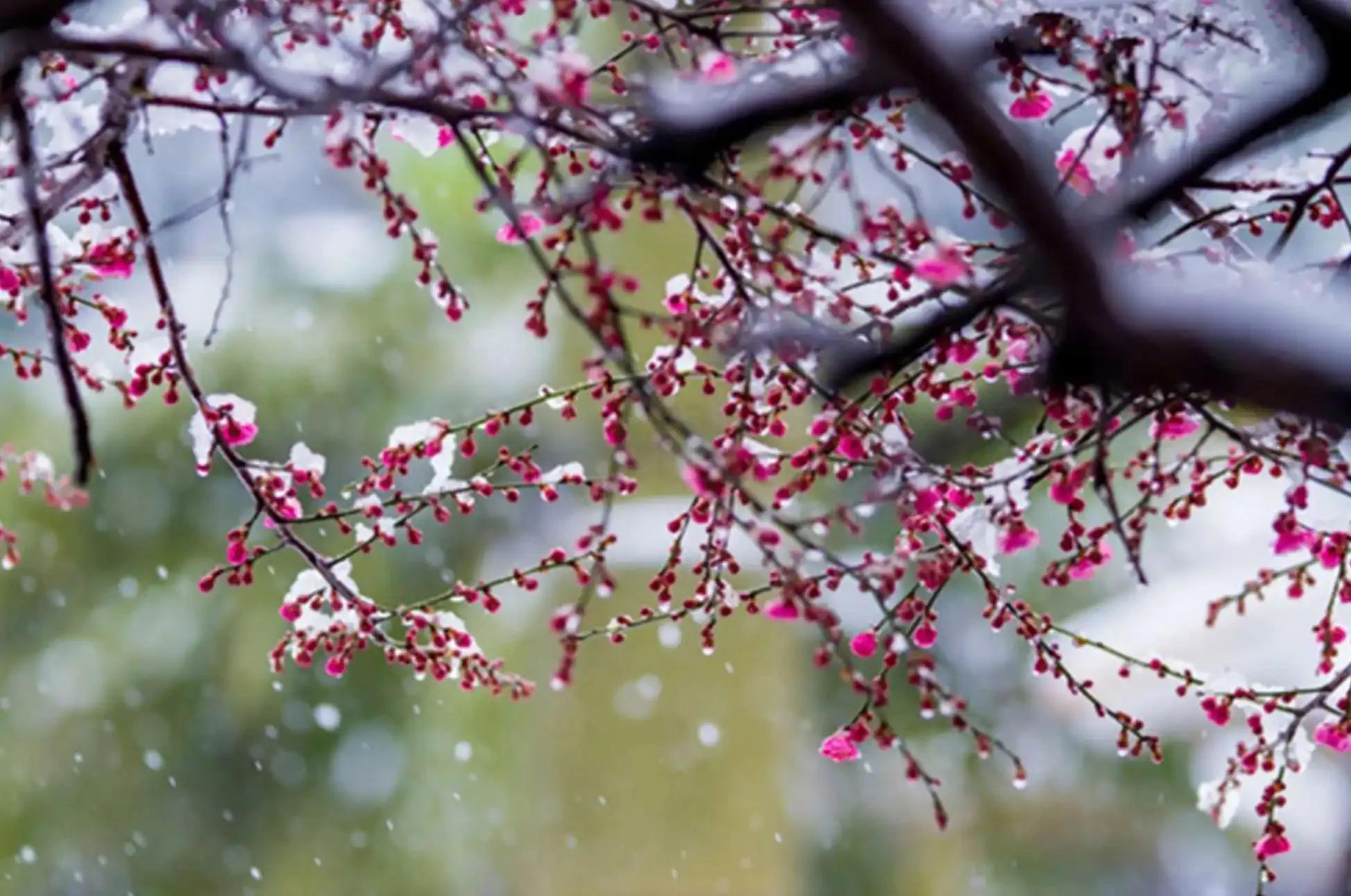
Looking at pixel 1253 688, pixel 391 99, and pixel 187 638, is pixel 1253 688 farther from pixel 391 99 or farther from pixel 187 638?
pixel 187 638

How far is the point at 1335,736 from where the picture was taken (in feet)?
2.95

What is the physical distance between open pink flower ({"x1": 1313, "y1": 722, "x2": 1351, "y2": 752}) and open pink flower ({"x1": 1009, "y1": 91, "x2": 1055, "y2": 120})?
1.36ft

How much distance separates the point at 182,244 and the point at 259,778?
138cm

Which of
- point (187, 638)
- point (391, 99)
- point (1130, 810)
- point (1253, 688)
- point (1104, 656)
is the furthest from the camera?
point (1130, 810)

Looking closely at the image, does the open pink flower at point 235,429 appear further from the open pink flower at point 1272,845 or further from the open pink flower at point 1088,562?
the open pink flower at point 1272,845

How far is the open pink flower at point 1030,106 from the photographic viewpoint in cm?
85

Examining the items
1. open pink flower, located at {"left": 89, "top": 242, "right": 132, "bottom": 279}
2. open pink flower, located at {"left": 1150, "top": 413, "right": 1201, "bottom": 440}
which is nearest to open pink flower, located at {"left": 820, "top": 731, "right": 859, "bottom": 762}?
open pink flower, located at {"left": 1150, "top": 413, "right": 1201, "bottom": 440}

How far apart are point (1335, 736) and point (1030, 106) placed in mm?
430

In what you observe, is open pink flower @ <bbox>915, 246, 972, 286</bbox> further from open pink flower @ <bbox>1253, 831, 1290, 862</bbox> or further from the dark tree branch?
open pink flower @ <bbox>1253, 831, 1290, 862</bbox>

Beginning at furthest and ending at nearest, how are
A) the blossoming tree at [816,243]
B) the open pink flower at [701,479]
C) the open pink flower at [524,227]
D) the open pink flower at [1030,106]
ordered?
the open pink flower at [1030,106] → the open pink flower at [524,227] → the open pink flower at [701,479] → the blossoming tree at [816,243]

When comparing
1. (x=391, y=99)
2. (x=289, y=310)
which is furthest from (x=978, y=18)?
(x=289, y=310)

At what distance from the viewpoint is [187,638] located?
11.2 ft

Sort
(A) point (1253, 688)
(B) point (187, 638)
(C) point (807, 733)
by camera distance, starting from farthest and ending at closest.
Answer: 1. (C) point (807, 733)
2. (B) point (187, 638)
3. (A) point (1253, 688)

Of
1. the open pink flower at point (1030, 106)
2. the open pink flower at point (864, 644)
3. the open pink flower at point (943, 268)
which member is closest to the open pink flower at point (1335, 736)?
the open pink flower at point (864, 644)
